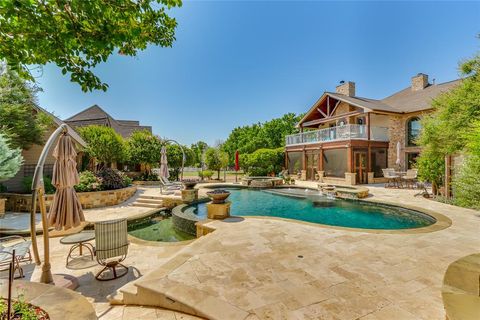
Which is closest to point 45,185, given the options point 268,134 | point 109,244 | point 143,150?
point 143,150

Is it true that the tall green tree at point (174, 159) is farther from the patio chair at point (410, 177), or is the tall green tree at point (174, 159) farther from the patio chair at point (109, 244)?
the patio chair at point (410, 177)

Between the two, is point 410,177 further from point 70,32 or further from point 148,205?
point 70,32

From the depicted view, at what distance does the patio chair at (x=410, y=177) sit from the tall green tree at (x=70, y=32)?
1732 centimetres

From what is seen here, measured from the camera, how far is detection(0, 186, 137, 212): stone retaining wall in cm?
1100

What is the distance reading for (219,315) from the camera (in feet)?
9.72

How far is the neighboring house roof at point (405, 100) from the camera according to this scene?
58.6 ft

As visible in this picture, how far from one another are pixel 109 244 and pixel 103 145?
1567 centimetres

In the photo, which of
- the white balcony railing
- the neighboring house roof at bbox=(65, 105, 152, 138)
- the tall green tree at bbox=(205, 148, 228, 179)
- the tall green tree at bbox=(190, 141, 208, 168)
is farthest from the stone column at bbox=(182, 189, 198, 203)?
the neighboring house roof at bbox=(65, 105, 152, 138)

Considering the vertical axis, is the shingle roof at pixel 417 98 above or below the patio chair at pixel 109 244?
above

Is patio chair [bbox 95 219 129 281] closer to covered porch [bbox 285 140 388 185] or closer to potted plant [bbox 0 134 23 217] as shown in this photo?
potted plant [bbox 0 134 23 217]

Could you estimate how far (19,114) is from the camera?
1247cm

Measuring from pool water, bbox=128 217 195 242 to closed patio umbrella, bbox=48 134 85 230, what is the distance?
121 inches

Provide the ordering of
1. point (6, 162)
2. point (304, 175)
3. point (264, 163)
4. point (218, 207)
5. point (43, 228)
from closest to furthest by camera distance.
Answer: point (43, 228)
point (218, 207)
point (6, 162)
point (304, 175)
point (264, 163)

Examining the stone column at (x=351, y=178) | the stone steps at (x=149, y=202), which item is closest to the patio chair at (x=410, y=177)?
the stone column at (x=351, y=178)
